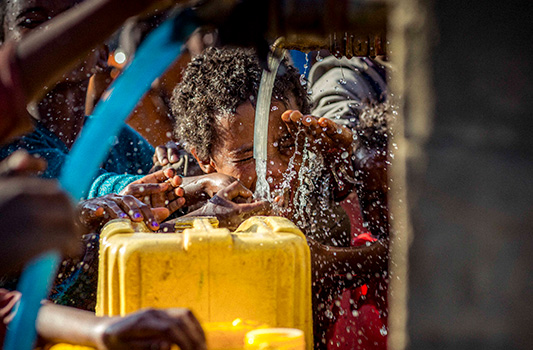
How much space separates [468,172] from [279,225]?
0.76 meters

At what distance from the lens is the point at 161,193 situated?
69.8 inches

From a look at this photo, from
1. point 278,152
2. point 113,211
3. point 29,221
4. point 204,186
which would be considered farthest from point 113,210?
point 29,221

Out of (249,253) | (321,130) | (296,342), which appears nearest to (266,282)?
(249,253)

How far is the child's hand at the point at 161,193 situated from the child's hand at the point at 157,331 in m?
0.96

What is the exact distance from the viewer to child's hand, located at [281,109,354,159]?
1788 mm

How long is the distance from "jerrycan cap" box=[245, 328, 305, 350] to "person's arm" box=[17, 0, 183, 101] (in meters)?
0.51

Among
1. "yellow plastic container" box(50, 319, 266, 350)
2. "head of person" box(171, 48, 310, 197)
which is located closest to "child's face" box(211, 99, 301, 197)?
"head of person" box(171, 48, 310, 197)

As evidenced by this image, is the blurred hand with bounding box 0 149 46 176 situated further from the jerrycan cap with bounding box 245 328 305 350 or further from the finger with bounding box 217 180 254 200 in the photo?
the finger with bounding box 217 180 254 200

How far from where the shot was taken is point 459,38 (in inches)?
14.2

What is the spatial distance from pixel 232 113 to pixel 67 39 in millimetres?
1447

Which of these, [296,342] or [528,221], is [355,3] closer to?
[528,221]

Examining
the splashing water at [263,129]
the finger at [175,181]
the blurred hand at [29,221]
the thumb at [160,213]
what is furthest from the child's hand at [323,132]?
the blurred hand at [29,221]

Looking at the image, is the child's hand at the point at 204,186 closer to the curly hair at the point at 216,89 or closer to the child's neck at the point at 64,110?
the curly hair at the point at 216,89

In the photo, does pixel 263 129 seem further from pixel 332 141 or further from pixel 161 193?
pixel 161 193
